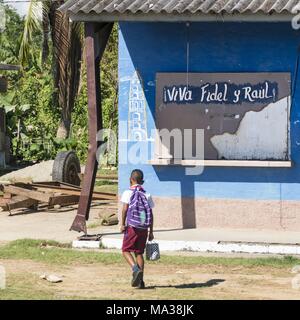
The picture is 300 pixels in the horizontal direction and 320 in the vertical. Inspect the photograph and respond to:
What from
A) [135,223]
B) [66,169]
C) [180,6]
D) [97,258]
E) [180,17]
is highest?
[180,6]

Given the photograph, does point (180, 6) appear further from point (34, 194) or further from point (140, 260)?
point (34, 194)

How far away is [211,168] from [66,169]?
643 centimetres

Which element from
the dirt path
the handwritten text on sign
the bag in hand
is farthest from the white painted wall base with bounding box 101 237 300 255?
the bag in hand

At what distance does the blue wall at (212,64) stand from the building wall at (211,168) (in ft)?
0.05

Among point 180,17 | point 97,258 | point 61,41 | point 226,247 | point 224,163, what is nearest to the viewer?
point 97,258

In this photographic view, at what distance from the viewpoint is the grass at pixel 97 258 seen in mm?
11172

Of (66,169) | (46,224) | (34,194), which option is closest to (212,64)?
(46,224)

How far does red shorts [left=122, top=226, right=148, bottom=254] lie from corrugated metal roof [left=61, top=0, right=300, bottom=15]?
3736 mm

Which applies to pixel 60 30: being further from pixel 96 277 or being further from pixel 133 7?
pixel 96 277

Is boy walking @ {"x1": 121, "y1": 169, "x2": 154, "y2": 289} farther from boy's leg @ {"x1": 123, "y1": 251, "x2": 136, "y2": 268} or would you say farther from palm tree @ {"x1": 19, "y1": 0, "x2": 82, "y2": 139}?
palm tree @ {"x1": 19, "y1": 0, "x2": 82, "y2": 139}

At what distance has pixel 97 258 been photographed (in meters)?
11.5

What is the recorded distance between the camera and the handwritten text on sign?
42.2 feet

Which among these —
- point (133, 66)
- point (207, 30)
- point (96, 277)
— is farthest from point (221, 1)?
point (96, 277)

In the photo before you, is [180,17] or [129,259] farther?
[180,17]
